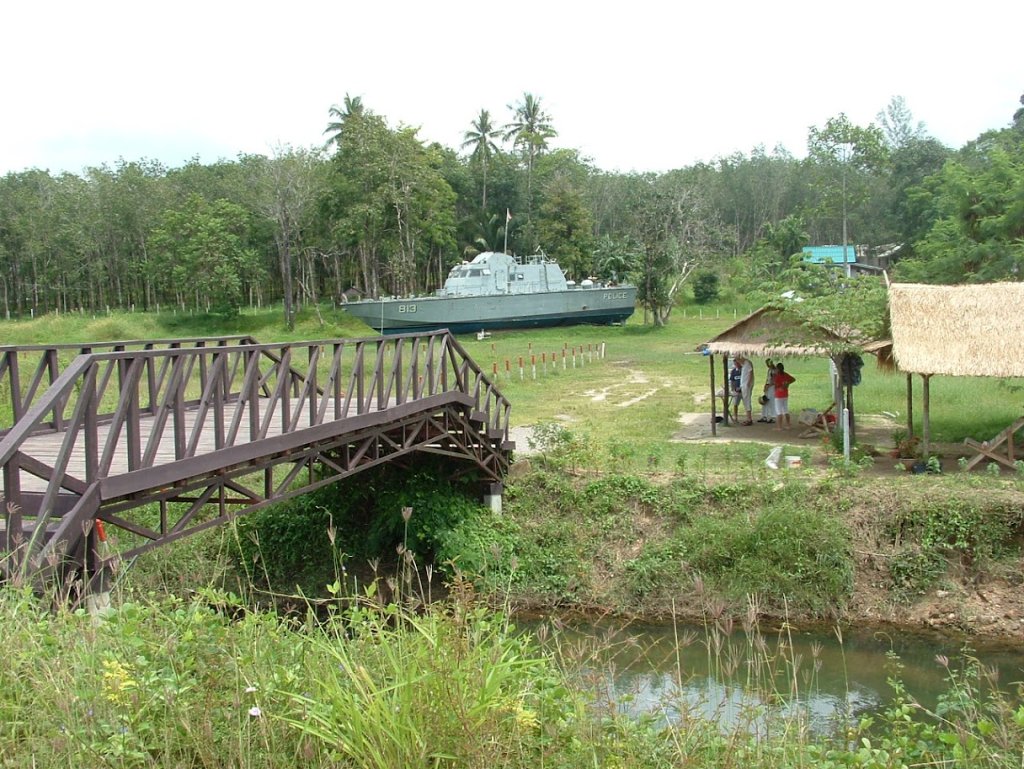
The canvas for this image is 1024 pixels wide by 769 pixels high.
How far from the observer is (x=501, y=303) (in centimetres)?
4659

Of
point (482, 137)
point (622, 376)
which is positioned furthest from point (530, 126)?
point (622, 376)

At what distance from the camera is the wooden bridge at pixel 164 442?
6.62 metres

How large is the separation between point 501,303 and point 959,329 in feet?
107

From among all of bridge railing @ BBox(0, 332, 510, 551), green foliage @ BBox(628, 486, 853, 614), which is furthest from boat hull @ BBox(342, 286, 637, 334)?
bridge railing @ BBox(0, 332, 510, 551)

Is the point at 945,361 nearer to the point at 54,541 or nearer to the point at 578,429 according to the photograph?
the point at 578,429

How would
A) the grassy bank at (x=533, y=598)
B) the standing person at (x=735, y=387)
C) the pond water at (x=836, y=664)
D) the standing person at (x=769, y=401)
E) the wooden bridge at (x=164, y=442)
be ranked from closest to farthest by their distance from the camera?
the grassy bank at (x=533, y=598)
the wooden bridge at (x=164, y=442)
the pond water at (x=836, y=664)
the standing person at (x=769, y=401)
the standing person at (x=735, y=387)

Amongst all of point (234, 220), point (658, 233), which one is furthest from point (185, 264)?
point (658, 233)

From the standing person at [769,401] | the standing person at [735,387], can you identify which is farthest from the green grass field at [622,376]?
the standing person at [769,401]

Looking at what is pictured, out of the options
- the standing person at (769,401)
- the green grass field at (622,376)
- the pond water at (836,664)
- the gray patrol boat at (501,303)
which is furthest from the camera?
the gray patrol boat at (501,303)

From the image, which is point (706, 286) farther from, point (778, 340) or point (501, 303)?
point (778, 340)

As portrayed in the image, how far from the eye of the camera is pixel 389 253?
165ft

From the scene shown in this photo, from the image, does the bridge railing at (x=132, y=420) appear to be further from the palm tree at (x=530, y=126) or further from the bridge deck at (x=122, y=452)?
the palm tree at (x=530, y=126)

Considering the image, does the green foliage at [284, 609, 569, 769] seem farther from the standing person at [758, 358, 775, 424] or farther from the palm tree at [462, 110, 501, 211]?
the palm tree at [462, 110, 501, 211]

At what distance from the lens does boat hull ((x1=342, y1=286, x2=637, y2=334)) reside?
44.1 metres
